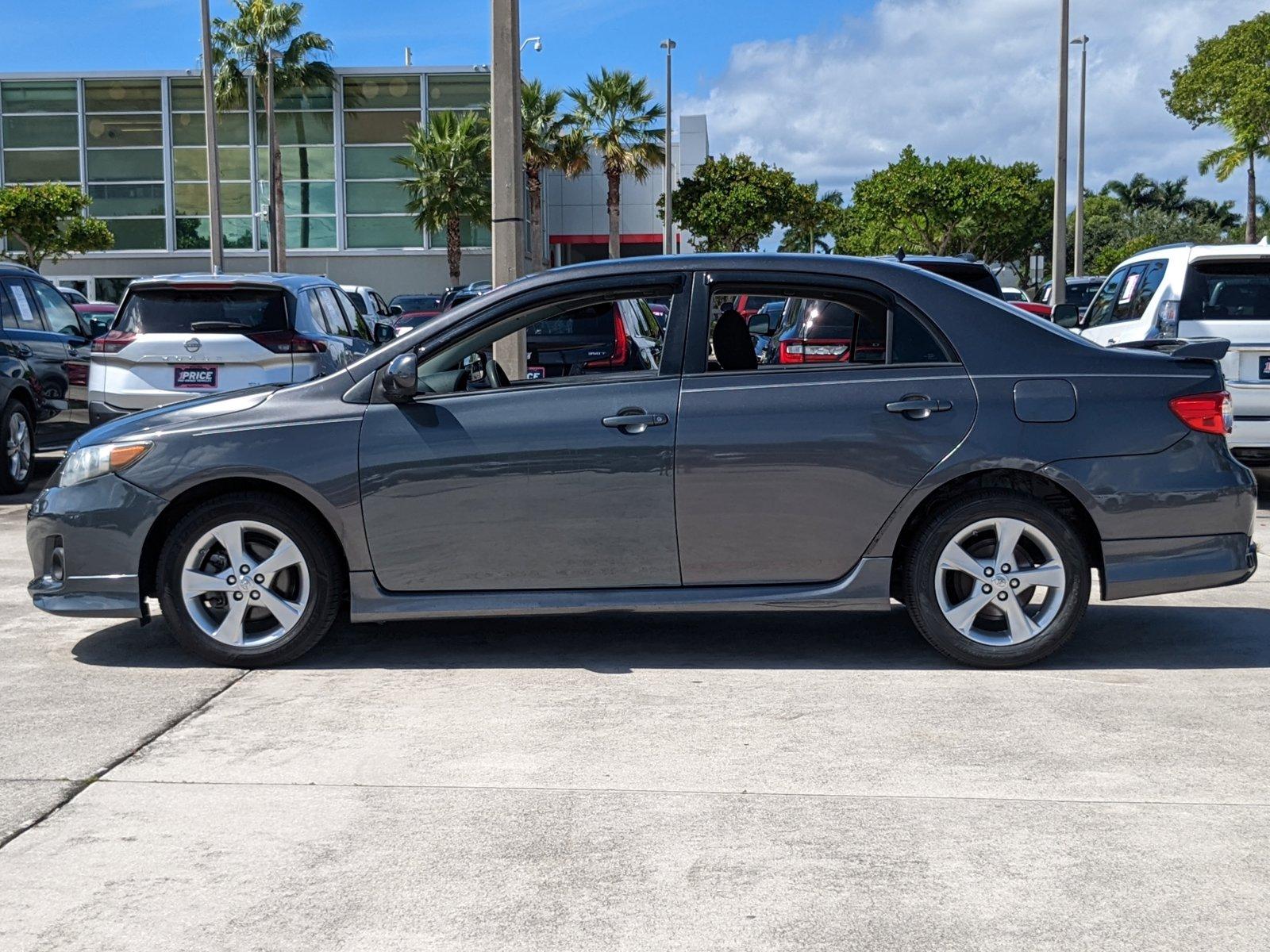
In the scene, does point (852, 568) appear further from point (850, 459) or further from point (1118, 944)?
point (1118, 944)

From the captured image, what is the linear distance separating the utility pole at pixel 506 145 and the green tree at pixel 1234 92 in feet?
134

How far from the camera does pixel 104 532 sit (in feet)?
19.8

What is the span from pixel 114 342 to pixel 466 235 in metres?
39.9

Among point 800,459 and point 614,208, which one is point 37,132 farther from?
point 800,459

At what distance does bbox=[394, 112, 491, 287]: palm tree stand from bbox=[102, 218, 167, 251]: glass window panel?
8541 millimetres

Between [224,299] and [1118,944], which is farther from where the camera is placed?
[224,299]

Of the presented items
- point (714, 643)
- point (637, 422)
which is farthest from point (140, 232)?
point (637, 422)

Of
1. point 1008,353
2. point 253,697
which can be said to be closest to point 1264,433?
point 1008,353

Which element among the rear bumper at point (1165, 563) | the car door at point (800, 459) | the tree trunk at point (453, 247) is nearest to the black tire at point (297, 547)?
the car door at point (800, 459)

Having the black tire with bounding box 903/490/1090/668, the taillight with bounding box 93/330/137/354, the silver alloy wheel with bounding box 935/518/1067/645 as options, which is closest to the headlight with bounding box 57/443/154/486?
the black tire with bounding box 903/490/1090/668

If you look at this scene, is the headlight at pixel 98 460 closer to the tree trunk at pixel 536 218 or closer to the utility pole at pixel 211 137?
the utility pole at pixel 211 137

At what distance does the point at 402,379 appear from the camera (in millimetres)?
5883

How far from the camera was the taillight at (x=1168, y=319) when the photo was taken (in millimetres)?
10773

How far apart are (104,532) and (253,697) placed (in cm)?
101
